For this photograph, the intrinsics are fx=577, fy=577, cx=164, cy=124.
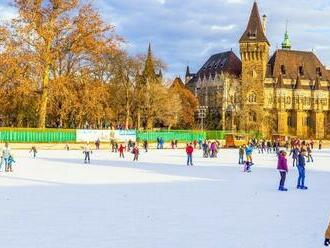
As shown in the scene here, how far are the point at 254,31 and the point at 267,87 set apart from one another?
9550 mm

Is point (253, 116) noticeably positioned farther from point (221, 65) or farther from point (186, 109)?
point (221, 65)

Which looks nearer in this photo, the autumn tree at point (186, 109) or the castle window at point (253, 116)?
the autumn tree at point (186, 109)

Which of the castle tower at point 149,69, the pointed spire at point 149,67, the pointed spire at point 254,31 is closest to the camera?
the castle tower at point 149,69

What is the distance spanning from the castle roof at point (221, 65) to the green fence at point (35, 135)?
5364cm

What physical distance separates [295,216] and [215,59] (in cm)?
9546

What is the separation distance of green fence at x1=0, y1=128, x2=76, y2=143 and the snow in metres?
26.2

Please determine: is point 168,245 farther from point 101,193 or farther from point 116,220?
point 101,193

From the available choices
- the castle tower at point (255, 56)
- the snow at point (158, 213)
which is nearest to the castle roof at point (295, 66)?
the castle tower at point (255, 56)

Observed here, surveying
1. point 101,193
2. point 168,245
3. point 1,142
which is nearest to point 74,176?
point 101,193

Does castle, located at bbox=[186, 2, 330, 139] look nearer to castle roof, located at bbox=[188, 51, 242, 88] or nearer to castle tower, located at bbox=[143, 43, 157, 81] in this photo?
castle roof, located at bbox=[188, 51, 242, 88]

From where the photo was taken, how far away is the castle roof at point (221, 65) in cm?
9794

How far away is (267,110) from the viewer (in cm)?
9344

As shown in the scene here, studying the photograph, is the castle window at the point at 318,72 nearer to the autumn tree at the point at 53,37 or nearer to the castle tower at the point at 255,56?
the castle tower at the point at 255,56

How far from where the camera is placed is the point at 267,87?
9488 centimetres
